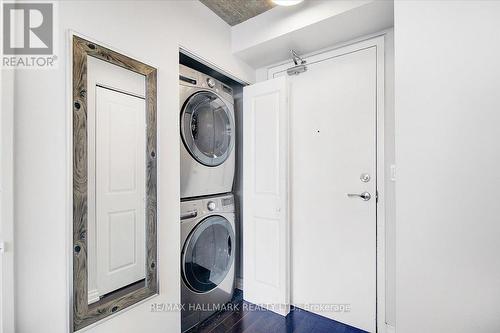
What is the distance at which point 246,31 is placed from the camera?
6.44ft

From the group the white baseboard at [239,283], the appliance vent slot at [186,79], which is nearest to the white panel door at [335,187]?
the white baseboard at [239,283]

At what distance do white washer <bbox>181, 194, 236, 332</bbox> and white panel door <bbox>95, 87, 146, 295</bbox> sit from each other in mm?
386

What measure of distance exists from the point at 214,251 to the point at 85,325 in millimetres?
1006

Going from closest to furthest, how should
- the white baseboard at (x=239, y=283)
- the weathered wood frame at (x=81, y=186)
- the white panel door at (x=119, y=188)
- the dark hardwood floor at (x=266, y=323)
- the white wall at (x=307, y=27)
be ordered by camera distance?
the weathered wood frame at (x=81, y=186) < the white panel door at (x=119, y=188) < the white wall at (x=307, y=27) < the dark hardwood floor at (x=266, y=323) < the white baseboard at (x=239, y=283)

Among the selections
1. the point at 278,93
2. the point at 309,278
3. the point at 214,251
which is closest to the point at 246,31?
the point at 278,93

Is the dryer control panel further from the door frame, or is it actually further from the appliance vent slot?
the door frame

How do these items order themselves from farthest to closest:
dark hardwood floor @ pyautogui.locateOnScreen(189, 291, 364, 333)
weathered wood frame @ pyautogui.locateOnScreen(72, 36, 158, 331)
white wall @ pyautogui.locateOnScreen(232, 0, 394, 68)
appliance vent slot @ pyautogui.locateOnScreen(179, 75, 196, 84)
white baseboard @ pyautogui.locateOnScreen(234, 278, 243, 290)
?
white baseboard @ pyautogui.locateOnScreen(234, 278, 243, 290) < dark hardwood floor @ pyautogui.locateOnScreen(189, 291, 364, 333) < appliance vent slot @ pyautogui.locateOnScreen(179, 75, 196, 84) < white wall @ pyautogui.locateOnScreen(232, 0, 394, 68) < weathered wood frame @ pyautogui.locateOnScreen(72, 36, 158, 331)

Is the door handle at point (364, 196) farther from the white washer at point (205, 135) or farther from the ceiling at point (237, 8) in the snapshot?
the ceiling at point (237, 8)

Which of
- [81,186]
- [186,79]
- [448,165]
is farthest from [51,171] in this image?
[448,165]

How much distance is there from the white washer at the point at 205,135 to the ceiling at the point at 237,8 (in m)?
0.50

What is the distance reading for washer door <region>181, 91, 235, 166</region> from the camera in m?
1.75

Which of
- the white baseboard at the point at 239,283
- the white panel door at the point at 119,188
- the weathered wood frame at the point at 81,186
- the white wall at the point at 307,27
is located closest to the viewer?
the weathered wood frame at the point at 81,186

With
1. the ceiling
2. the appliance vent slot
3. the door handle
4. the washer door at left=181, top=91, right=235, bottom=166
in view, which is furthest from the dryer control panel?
the ceiling

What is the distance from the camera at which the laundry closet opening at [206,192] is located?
1.72 m
